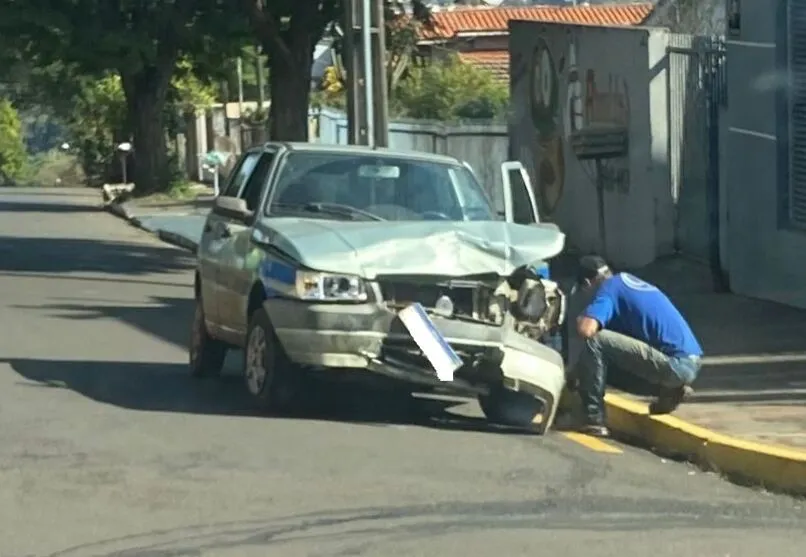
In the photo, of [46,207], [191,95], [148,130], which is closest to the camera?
[46,207]

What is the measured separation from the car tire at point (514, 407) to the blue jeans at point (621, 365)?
1.54ft

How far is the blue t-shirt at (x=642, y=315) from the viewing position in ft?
37.0

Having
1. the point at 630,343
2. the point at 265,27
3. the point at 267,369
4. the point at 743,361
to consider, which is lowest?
the point at 743,361

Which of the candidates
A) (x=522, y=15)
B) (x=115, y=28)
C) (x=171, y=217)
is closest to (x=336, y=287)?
(x=115, y=28)

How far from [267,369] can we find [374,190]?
5.48 ft

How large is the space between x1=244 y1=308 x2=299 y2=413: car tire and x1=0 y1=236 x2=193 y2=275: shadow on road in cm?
1263

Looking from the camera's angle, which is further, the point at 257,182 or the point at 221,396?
the point at 257,182

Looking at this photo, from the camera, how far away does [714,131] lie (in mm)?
18188

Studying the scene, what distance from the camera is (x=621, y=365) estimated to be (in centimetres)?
1130

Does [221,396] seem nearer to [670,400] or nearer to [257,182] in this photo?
[257,182]

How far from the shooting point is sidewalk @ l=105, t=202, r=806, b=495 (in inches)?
392

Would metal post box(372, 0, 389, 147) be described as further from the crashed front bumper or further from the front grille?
the crashed front bumper

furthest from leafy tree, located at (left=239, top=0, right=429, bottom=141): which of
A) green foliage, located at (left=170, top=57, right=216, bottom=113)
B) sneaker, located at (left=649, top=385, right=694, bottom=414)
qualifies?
green foliage, located at (left=170, top=57, right=216, bottom=113)

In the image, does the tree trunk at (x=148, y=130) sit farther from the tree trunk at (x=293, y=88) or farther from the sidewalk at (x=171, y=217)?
the tree trunk at (x=293, y=88)
